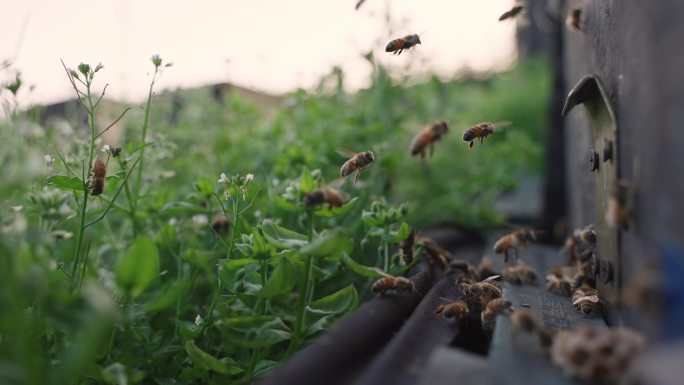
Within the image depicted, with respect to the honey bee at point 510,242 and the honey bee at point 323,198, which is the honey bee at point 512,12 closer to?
the honey bee at point 510,242

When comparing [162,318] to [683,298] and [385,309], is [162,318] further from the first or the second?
[683,298]

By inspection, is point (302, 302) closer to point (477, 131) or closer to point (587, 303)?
point (587, 303)

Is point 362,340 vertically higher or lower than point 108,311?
lower

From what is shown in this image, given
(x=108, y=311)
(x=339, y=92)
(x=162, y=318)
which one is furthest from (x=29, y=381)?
(x=339, y=92)

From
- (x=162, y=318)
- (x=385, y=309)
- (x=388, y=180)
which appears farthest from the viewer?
(x=388, y=180)

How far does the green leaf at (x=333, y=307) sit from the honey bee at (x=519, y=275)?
674mm

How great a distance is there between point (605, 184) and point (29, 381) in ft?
4.45

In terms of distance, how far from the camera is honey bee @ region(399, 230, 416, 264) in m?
1.81

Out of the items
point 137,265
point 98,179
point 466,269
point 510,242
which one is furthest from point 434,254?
point 137,265

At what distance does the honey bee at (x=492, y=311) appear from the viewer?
1425 millimetres

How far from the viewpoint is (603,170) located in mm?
1529

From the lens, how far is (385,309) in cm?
149

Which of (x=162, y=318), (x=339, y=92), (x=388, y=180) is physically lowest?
(x=162, y=318)

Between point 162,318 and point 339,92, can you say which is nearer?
point 162,318
